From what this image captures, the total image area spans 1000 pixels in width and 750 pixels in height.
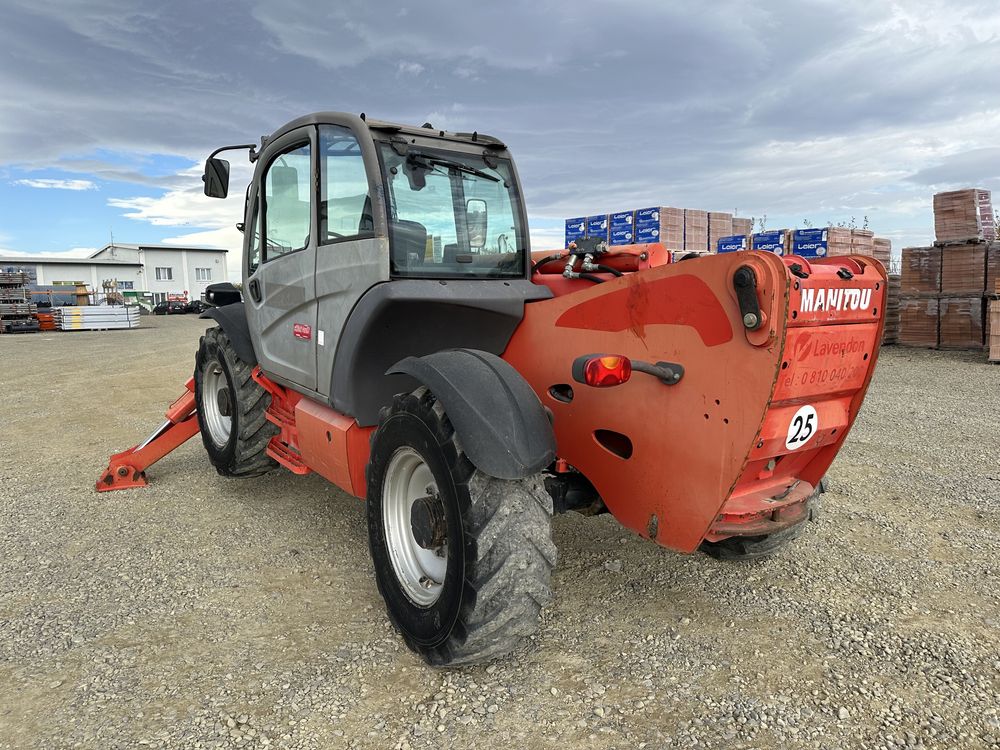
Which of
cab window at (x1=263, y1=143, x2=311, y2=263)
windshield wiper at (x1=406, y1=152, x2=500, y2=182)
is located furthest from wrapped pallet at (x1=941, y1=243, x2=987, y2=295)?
cab window at (x1=263, y1=143, x2=311, y2=263)

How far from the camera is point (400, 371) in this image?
292 centimetres

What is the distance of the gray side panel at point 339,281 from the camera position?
317 cm

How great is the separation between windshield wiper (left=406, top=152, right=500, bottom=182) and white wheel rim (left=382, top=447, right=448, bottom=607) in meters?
1.49

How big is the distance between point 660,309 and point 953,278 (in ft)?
43.0

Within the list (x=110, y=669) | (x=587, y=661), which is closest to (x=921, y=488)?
(x=587, y=661)

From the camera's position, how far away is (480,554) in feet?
8.18

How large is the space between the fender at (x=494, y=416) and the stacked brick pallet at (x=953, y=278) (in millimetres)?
12720

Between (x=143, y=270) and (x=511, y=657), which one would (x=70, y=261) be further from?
(x=511, y=657)

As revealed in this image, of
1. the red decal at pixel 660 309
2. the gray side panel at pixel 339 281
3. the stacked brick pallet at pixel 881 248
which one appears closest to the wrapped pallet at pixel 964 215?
the stacked brick pallet at pixel 881 248

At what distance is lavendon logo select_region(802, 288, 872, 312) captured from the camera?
2.23 m

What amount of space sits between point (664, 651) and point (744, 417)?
124 cm

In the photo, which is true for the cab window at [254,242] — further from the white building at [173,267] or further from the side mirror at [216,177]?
the white building at [173,267]

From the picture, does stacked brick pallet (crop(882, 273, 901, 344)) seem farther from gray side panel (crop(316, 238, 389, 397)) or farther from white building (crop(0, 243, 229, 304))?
white building (crop(0, 243, 229, 304))

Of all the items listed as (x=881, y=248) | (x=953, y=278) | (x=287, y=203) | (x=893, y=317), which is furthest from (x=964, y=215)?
(x=287, y=203)
